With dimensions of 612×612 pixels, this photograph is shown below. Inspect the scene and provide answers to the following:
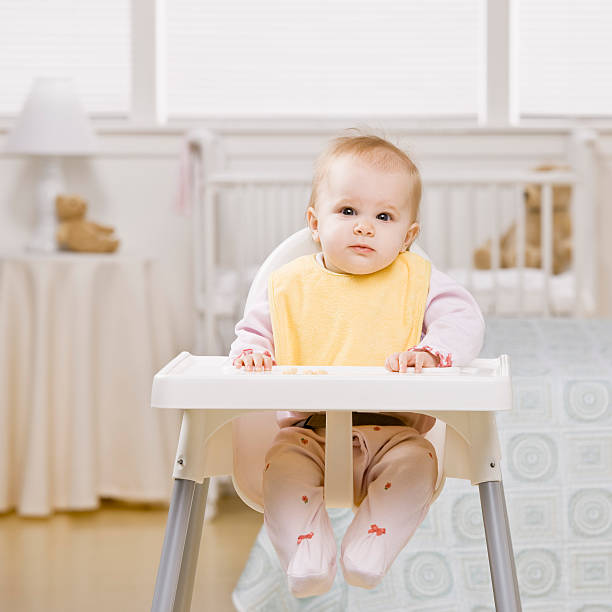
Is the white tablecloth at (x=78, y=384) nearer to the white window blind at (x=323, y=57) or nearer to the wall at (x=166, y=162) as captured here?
the wall at (x=166, y=162)

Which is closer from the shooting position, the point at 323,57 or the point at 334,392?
the point at 334,392

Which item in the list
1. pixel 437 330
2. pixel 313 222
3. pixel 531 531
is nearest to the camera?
pixel 437 330

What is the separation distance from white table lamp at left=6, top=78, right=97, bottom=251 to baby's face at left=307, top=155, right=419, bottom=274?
1.87 metres

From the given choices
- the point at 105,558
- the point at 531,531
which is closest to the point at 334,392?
the point at 531,531

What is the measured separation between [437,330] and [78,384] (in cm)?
173

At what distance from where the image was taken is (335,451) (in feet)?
3.13

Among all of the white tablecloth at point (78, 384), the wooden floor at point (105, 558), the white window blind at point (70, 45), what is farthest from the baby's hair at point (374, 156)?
the white window blind at point (70, 45)

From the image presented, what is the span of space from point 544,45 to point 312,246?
219 cm

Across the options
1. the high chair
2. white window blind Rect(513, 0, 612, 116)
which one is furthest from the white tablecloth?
the high chair

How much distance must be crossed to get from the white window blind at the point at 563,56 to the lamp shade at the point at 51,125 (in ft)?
4.41

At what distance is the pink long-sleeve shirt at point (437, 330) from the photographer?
0.98 m

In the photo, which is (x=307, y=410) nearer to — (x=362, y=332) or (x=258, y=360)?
(x=258, y=360)

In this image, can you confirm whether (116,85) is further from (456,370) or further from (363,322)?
(456,370)

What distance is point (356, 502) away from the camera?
39.6 inches
